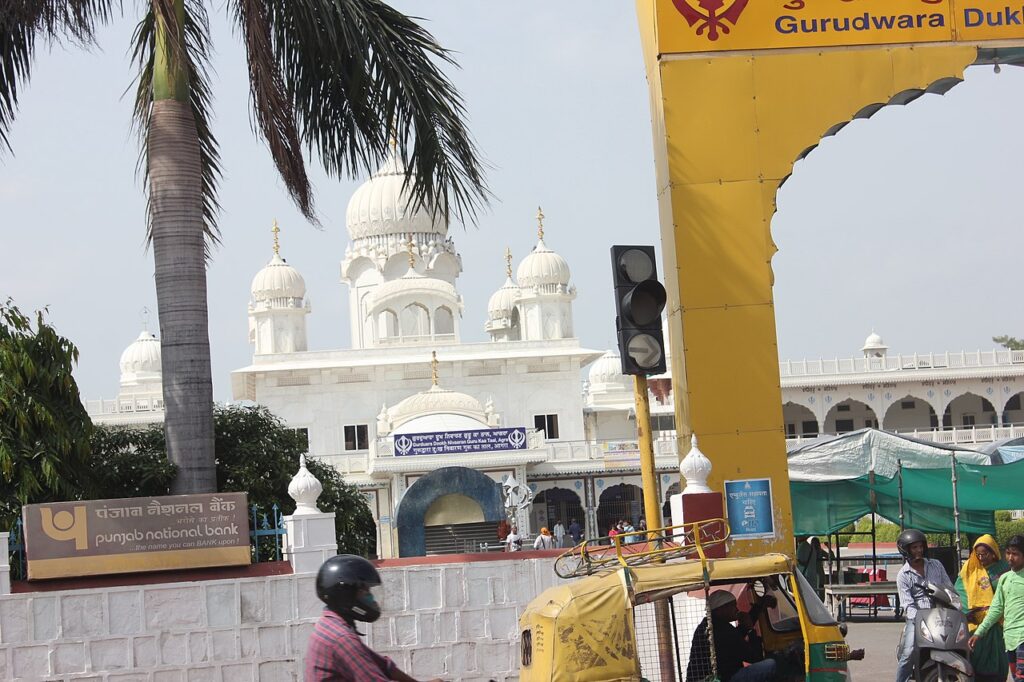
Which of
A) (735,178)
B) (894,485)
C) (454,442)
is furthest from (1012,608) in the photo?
(454,442)

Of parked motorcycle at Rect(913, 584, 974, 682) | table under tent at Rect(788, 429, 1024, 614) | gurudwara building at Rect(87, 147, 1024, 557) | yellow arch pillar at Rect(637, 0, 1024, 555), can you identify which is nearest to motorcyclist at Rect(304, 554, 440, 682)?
parked motorcycle at Rect(913, 584, 974, 682)

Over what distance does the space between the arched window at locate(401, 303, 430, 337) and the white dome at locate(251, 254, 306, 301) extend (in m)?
5.03

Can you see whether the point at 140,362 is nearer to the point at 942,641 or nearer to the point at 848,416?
the point at 848,416

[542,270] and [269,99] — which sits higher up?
[542,270]

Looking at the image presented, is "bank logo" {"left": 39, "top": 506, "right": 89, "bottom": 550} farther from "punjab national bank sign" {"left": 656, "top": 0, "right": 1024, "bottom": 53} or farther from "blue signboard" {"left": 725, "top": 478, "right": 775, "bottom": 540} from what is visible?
"punjab national bank sign" {"left": 656, "top": 0, "right": 1024, "bottom": 53}

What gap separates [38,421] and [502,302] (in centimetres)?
5531

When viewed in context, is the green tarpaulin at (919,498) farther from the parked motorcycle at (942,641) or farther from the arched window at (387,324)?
the arched window at (387,324)

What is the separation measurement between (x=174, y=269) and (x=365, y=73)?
7.49ft

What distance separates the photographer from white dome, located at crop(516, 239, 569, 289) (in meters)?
57.9

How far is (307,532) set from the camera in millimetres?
10328

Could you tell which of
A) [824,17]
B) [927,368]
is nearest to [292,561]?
[824,17]

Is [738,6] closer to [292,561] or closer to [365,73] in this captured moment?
[365,73]

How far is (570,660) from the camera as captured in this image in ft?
22.1

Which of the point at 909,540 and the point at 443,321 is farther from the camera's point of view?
the point at 443,321
